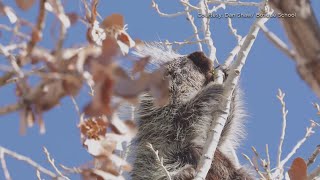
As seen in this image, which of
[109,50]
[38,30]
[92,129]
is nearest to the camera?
[109,50]

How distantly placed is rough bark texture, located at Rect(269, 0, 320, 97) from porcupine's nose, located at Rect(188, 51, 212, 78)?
3310 millimetres

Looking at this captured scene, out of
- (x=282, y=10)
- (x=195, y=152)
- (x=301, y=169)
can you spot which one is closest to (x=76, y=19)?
(x=282, y=10)

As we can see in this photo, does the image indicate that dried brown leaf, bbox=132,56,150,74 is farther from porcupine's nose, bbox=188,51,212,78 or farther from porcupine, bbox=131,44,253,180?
porcupine's nose, bbox=188,51,212,78

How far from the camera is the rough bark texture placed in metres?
0.72

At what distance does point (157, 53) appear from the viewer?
196 inches

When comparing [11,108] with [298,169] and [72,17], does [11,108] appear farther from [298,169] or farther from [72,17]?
[298,169]

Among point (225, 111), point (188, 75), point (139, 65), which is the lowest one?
point (225, 111)

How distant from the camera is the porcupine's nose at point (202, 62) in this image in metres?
4.13

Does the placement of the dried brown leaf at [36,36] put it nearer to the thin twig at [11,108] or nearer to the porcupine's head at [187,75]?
the thin twig at [11,108]

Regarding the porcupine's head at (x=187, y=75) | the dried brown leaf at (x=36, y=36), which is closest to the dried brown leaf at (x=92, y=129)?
the dried brown leaf at (x=36, y=36)

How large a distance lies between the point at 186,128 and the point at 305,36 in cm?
315

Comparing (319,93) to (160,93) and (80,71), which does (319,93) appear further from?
(80,71)

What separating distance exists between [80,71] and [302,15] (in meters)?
0.36

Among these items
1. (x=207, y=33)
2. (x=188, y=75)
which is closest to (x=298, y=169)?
(x=207, y=33)
